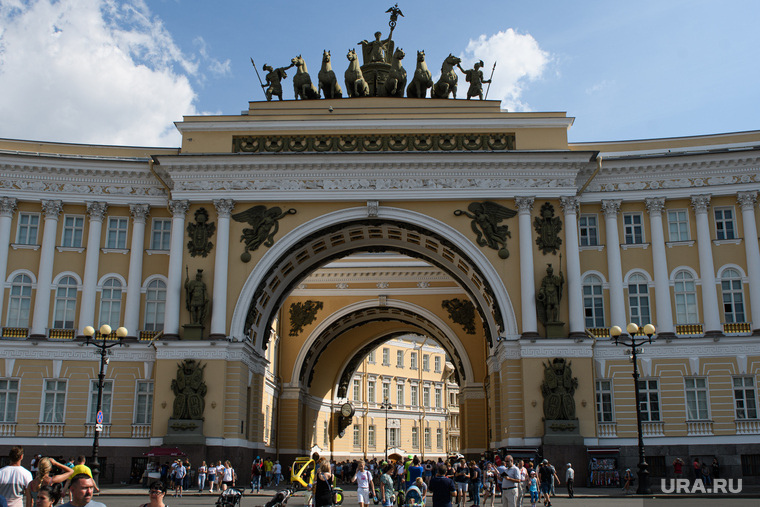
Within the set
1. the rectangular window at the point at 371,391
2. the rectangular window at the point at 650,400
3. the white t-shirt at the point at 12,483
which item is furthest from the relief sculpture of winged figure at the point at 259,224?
the rectangular window at the point at 371,391

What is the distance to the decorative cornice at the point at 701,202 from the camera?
3422cm

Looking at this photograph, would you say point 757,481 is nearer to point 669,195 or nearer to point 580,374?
point 580,374

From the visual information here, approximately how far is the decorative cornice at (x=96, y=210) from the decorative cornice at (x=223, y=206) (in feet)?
17.6

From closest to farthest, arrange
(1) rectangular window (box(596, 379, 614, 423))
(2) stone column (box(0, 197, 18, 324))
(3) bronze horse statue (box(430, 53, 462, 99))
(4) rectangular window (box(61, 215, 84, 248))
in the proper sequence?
(1) rectangular window (box(596, 379, 614, 423)), (2) stone column (box(0, 197, 18, 324)), (4) rectangular window (box(61, 215, 84, 248)), (3) bronze horse statue (box(430, 53, 462, 99))

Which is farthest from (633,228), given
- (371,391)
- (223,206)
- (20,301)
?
(371,391)

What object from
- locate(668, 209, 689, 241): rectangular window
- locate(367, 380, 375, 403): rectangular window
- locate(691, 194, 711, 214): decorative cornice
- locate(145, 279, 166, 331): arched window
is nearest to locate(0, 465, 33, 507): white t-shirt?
locate(145, 279, 166, 331): arched window

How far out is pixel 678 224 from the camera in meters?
34.8

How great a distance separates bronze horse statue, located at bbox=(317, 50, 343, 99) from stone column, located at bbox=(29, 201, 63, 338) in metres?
13.1

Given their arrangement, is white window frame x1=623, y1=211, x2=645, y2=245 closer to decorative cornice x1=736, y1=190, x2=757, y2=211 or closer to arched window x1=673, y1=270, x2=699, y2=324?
arched window x1=673, y1=270, x2=699, y2=324

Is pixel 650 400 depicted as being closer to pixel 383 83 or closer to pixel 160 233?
pixel 383 83

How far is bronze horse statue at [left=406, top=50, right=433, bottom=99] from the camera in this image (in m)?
37.5

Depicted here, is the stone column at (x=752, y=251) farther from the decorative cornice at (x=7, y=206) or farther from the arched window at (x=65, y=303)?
the decorative cornice at (x=7, y=206)

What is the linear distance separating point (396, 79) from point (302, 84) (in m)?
4.48

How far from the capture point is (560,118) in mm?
34594
